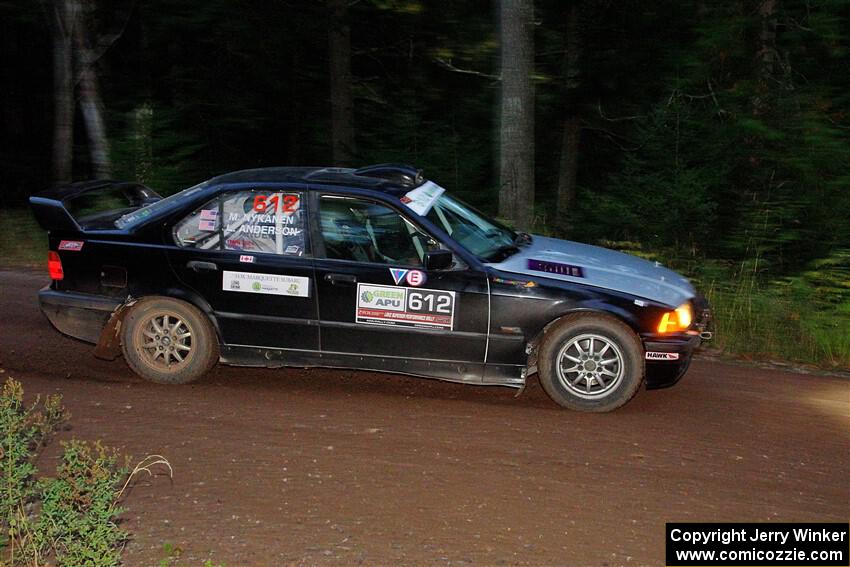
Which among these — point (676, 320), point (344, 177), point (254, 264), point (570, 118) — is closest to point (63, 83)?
point (344, 177)

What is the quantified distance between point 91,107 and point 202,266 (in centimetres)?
1098

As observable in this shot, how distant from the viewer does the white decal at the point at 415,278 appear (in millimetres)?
7316

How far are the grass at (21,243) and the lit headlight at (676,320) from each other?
29.9 ft

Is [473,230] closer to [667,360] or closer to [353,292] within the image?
[353,292]

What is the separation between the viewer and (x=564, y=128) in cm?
2531

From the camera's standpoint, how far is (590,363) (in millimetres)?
7273

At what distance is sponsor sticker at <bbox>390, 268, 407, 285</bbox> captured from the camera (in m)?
7.33

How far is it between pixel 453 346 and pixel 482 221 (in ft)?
4.63

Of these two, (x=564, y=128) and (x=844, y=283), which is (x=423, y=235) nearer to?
(x=844, y=283)

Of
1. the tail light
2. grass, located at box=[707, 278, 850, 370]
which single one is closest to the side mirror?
the tail light

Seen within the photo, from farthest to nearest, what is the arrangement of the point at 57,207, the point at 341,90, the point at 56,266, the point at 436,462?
1. the point at 341,90
2. the point at 56,266
3. the point at 57,207
4. the point at 436,462

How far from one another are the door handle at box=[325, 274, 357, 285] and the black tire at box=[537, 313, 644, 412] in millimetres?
1474

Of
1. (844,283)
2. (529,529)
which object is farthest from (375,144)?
(529,529)

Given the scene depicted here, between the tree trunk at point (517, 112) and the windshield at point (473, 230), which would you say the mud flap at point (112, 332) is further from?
the tree trunk at point (517, 112)
